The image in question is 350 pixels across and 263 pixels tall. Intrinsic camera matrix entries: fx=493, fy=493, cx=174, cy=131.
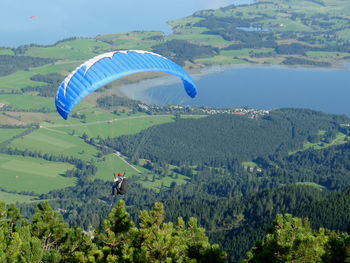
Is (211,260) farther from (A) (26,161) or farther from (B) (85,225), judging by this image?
(A) (26,161)

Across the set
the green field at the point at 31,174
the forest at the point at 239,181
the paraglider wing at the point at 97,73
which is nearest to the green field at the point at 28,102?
the forest at the point at 239,181

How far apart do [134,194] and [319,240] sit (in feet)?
309

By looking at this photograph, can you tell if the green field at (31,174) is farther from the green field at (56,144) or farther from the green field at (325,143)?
the green field at (325,143)

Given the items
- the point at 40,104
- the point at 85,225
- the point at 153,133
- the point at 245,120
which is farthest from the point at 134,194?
the point at 40,104

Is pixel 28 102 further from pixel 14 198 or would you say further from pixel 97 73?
pixel 97 73

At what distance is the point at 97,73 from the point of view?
35344 mm

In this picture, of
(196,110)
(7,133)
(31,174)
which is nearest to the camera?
(31,174)

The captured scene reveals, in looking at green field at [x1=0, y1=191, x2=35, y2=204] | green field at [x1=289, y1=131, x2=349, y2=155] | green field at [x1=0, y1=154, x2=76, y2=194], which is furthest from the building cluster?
green field at [x1=0, y1=191, x2=35, y2=204]

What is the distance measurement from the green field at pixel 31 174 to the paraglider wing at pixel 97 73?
288ft

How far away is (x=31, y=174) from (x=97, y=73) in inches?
3923

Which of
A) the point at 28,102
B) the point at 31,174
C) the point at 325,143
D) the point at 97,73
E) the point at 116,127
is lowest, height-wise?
the point at 31,174

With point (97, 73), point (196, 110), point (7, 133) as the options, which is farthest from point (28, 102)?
point (97, 73)

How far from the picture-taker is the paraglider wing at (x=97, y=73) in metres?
34.2

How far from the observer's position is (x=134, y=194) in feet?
386
